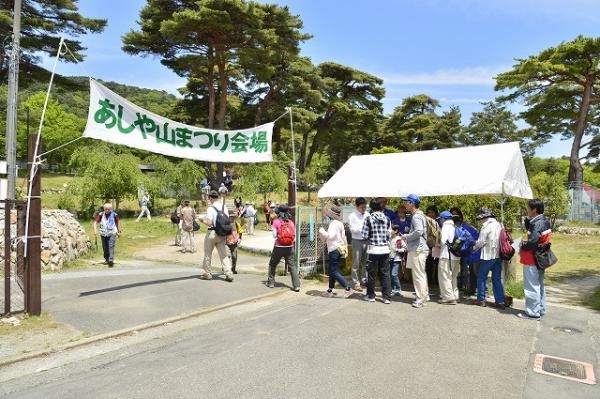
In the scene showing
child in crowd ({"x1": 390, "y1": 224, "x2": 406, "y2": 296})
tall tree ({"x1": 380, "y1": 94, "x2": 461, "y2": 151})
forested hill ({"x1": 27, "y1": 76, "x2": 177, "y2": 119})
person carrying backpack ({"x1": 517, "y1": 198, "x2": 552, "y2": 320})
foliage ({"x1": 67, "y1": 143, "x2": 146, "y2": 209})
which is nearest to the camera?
person carrying backpack ({"x1": 517, "y1": 198, "x2": 552, "y2": 320})

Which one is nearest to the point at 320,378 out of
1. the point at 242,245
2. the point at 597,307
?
the point at 597,307

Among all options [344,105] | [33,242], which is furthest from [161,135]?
[344,105]

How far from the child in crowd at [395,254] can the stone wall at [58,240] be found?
24.9 feet

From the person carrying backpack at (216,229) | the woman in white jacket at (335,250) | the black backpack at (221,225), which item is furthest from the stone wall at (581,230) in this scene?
the black backpack at (221,225)

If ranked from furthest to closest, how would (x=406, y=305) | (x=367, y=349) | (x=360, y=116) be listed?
(x=360, y=116) < (x=406, y=305) < (x=367, y=349)

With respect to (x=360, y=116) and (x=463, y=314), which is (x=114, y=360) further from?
(x=360, y=116)

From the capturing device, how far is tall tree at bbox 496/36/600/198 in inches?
926

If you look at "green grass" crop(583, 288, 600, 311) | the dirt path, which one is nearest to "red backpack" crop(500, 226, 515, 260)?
the dirt path

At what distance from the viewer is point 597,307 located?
761 centimetres

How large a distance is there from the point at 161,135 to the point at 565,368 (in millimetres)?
6663

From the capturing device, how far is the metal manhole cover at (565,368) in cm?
449

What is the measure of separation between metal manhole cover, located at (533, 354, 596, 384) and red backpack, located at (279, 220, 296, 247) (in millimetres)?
4480

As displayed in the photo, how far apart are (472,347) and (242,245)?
11.5 metres

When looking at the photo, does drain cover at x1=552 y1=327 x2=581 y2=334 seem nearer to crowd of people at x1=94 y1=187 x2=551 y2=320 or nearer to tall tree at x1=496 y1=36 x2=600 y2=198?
crowd of people at x1=94 y1=187 x2=551 y2=320
